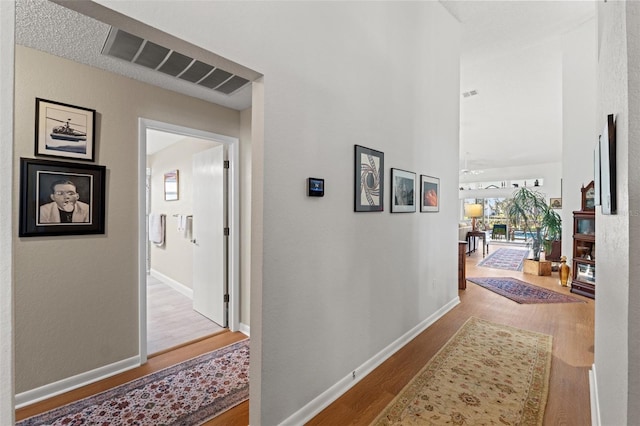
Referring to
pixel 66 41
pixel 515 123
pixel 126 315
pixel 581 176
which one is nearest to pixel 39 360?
pixel 126 315

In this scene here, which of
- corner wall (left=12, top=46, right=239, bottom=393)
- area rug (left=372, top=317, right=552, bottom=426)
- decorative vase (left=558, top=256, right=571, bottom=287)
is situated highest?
corner wall (left=12, top=46, right=239, bottom=393)

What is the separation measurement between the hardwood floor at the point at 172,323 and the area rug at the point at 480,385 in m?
2.27

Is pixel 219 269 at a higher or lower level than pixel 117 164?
lower

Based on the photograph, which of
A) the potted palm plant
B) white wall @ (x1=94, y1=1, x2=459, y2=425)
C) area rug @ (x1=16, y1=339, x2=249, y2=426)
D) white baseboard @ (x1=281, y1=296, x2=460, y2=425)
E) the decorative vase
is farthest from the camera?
the potted palm plant

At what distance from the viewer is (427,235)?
3.23 metres

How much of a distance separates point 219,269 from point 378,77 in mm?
2712

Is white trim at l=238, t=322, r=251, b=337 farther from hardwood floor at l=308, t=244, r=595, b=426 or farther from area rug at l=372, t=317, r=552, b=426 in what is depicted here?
area rug at l=372, t=317, r=552, b=426

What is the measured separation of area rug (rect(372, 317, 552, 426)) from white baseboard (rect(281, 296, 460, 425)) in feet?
1.07

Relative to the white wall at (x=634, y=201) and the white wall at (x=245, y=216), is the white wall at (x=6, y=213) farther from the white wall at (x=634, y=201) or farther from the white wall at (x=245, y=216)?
the white wall at (x=245, y=216)

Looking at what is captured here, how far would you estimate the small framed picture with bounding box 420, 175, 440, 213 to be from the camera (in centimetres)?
312

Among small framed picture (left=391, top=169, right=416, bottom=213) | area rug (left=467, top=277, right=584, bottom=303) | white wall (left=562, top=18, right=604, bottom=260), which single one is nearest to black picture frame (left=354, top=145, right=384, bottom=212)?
small framed picture (left=391, top=169, right=416, bottom=213)

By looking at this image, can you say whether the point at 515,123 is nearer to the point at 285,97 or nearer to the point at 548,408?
the point at 548,408

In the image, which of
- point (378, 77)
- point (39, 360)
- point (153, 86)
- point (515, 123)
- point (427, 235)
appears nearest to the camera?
point (39, 360)

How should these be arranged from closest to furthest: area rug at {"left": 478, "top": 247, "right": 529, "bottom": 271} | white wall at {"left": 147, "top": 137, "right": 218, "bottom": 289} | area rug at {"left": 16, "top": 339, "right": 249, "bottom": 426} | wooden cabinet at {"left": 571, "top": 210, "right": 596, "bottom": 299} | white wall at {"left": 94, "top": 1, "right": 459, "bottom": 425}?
white wall at {"left": 94, "top": 1, "right": 459, "bottom": 425}, area rug at {"left": 16, "top": 339, "right": 249, "bottom": 426}, wooden cabinet at {"left": 571, "top": 210, "right": 596, "bottom": 299}, white wall at {"left": 147, "top": 137, "right": 218, "bottom": 289}, area rug at {"left": 478, "top": 247, "right": 529, "bottom": 271}
